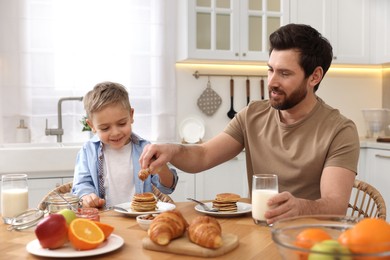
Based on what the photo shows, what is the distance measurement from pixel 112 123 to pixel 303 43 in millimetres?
863

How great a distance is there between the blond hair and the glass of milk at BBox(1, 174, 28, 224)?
624 millimetres

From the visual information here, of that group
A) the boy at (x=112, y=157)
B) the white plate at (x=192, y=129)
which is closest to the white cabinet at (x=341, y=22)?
the white plate at (x=192, y=129)

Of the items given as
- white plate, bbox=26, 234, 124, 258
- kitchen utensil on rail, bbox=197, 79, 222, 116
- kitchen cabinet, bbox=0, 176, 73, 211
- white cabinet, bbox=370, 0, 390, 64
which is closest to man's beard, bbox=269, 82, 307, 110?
white plate, bbox=26, 234, 124, 258

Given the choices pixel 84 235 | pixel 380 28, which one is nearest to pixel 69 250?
pixel 84 235

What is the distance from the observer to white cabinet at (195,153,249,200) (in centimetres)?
356

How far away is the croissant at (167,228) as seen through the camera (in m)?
1.23

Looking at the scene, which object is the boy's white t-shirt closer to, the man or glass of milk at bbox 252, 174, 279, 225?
the man

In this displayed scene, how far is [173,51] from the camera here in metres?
3.94

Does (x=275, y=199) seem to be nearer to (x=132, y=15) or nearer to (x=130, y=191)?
(x=130, y=191)

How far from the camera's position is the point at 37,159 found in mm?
3135

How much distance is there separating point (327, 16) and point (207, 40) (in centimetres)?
104

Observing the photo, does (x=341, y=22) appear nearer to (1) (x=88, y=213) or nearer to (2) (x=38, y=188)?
(2) (x=38, y=188)

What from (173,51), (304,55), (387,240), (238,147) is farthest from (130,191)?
(173,51)

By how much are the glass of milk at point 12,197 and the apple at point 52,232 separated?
17.4 inches
